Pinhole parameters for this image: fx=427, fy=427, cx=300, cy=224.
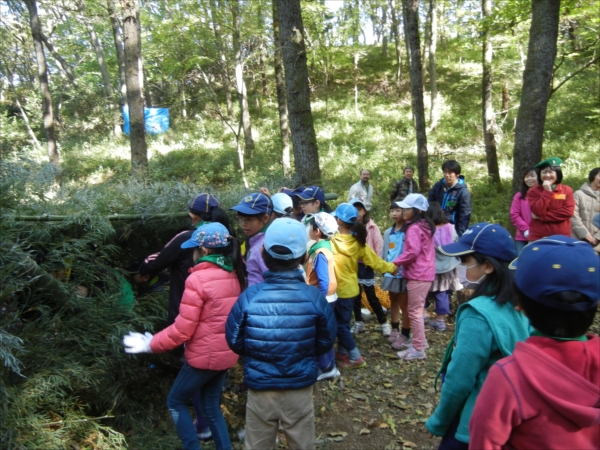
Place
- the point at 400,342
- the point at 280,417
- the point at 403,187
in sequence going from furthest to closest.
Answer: the point at 403,187
the point at 400,342
the point at 280,417

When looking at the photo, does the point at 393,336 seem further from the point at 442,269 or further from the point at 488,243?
the point at 488,243

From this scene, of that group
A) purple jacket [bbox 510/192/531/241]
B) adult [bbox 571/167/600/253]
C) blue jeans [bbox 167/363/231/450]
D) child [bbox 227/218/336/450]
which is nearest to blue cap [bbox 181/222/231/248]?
child [bbox 227/218/336/450]

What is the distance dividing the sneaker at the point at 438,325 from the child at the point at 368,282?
0.72 metres

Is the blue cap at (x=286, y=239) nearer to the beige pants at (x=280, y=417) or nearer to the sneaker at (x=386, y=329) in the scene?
the beige pants at (x=280, y=417)

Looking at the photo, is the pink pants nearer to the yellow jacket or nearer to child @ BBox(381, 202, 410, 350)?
child @ BBox(381, 202, 410, 350)

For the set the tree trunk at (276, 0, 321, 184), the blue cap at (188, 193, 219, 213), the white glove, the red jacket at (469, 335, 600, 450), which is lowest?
the white glove

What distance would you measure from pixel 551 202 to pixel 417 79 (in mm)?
7326

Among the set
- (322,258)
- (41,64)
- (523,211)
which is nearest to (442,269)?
(523,211)

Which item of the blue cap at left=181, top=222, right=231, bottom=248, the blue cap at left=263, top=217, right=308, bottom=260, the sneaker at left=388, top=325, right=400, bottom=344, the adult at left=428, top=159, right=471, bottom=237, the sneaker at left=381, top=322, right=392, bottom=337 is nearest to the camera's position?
the blue cap at left=263, top=217, right=308, bottom=260

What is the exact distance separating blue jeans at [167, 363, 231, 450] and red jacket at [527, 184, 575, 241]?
4.59 metres

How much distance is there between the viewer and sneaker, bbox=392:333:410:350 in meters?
5.66

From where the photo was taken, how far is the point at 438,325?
6332mm

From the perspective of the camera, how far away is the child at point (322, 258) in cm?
418

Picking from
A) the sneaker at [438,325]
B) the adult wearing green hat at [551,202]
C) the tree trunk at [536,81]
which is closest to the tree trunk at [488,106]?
the tree trunk at [536,81]
